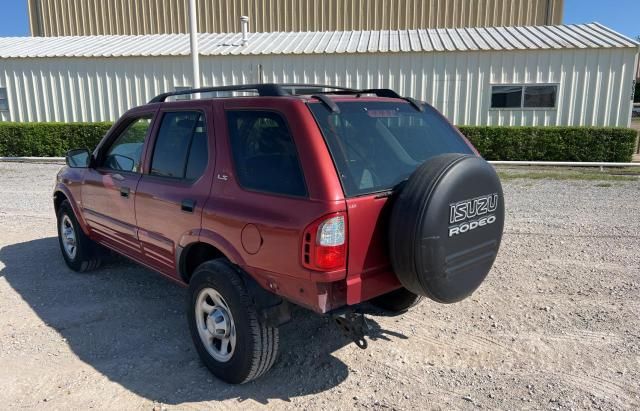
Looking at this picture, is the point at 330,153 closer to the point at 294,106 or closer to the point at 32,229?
the point at 294,106

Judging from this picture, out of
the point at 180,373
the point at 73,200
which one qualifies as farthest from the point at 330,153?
the point at 73,200

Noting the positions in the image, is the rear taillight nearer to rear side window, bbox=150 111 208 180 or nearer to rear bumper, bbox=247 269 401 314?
rear bumper, bbox=247 269 401 314

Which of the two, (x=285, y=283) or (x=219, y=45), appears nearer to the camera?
(x=285, y=283)

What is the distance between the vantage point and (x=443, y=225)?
271cm

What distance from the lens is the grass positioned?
10680mm

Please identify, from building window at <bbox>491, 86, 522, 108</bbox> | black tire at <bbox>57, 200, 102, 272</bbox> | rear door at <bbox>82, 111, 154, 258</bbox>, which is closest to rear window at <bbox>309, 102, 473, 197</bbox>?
rear door at <bbox>82, 111, 154, 258</bbox>

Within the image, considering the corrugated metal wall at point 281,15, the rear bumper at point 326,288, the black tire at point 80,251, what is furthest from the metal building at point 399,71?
the rear bumper at point 326,288

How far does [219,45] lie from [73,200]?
11.9 meters

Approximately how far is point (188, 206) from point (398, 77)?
11.3m

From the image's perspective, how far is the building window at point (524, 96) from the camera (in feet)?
43.3

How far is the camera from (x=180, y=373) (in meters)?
3.30

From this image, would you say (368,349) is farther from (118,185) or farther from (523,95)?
(523,95)

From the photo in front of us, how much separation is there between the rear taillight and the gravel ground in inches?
37.8

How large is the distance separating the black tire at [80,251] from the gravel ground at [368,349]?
4.6 inches
